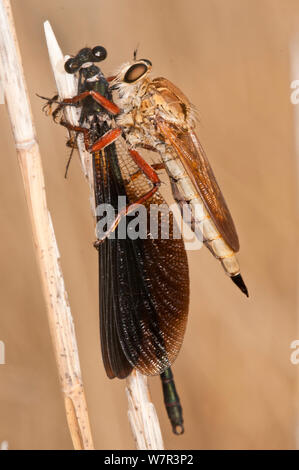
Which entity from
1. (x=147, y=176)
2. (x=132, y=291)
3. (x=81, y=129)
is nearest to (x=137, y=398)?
(x=132, y=291)

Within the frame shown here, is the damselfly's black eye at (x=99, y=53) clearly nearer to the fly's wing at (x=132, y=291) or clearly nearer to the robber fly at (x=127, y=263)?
the robber fly at (x=127, y=263)

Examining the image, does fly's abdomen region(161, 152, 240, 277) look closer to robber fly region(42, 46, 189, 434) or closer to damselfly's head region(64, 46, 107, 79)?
robber fly region(42, 46, 189, 434)

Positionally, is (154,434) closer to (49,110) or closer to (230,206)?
(230,206)
